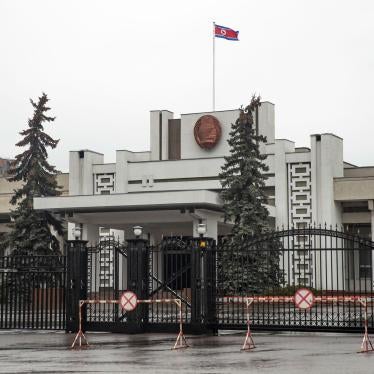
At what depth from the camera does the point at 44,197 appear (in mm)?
45969

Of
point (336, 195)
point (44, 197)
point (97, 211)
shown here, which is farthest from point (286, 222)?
point (44, 197)

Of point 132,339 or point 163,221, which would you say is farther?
point 163,221

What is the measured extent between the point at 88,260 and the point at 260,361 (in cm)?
1029

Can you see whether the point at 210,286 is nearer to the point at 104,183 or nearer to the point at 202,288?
the point at 202,288

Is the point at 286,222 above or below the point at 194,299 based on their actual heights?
above

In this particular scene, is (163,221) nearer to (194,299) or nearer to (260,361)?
(194,299)

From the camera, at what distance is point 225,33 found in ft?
180

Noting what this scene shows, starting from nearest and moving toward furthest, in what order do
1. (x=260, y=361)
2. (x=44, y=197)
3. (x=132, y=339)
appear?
(x=260, y=361), (x=132, y=339), (x=44, y=197)

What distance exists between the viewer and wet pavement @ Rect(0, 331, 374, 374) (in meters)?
14.8

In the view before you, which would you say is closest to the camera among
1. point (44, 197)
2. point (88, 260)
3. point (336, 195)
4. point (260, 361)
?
point (260, 361)

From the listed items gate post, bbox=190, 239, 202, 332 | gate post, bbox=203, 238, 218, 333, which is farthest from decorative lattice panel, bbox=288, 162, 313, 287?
gate post, bbox=190, 239, 202, 332

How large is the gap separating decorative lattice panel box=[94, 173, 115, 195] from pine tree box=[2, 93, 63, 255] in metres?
10.0

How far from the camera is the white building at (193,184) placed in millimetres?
46750

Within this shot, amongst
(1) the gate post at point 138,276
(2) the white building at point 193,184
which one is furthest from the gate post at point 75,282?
(2) the white building at point 193,184
